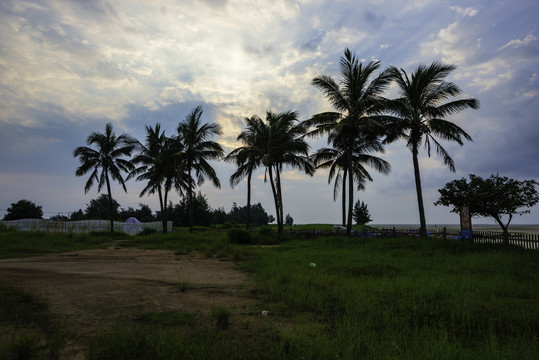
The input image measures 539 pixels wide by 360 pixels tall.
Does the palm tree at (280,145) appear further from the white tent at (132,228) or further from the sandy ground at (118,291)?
the white tent at (132,228)

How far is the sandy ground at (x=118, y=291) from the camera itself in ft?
14.0

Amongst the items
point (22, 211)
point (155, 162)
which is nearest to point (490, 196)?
point (155, 162)

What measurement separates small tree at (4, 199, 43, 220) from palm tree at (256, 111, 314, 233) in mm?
46448

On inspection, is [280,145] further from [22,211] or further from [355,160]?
[22,211]

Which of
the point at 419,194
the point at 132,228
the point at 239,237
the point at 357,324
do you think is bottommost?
the point at 132,228

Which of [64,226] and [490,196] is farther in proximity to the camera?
[64,226]

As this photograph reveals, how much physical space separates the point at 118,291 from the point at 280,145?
1743cm

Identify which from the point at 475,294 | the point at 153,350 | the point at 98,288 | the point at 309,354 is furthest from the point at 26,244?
the point at 475,294

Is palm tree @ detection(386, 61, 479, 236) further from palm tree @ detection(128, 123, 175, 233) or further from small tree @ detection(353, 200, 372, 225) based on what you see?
small tree @ detection(353, 200, 372, 225)

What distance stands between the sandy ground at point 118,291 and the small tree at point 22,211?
50.4m

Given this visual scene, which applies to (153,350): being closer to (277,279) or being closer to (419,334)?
(419,334)

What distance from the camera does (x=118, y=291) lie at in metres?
5.70

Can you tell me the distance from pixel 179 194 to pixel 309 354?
2734 cm

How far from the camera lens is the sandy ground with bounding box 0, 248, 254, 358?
4.28 metres
